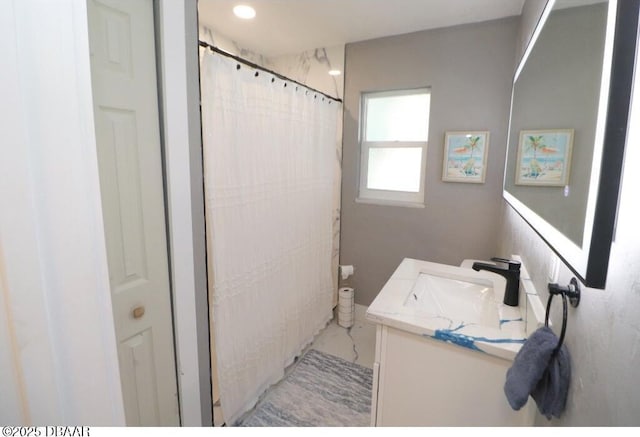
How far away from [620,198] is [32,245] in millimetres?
895

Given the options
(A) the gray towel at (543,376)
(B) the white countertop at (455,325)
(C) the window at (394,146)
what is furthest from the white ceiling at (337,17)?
(A) the gray towel at (543,376)

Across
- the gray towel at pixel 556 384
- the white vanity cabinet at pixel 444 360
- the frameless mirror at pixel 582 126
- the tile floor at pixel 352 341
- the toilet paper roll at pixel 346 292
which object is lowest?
the tile floor at pixel 352 341

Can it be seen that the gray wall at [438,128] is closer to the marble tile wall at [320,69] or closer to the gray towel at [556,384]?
the marble tile wall at [320,69]

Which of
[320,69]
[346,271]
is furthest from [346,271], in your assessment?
[320,69]

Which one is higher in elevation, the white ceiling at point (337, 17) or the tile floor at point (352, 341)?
the white ceiling at point (337, 17)

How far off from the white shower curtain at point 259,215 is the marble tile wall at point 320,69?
267 millimetres

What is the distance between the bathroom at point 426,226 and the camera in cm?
42

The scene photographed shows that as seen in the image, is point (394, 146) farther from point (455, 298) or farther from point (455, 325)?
point (455, 325)

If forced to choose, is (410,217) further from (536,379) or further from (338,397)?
(536,379)

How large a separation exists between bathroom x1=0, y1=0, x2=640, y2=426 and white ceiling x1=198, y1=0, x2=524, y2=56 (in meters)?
0.10

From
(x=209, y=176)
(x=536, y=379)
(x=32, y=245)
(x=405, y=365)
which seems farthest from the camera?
(x=209, y=176)

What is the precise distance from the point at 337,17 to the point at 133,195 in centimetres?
188

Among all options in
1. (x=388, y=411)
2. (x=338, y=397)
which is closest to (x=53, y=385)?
(x=388, y=411)

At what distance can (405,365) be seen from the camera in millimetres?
1150
